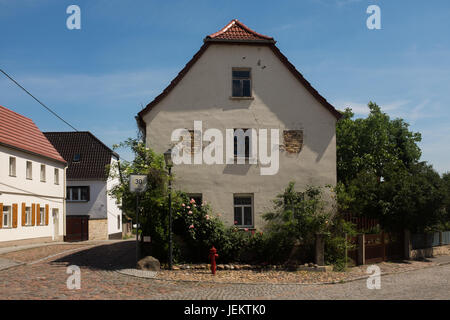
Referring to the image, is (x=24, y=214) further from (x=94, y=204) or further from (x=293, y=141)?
(x=293, y=141)

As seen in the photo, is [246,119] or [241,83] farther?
[241,83]

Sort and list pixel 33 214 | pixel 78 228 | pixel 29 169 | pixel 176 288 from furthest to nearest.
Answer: pixel 78 228, pixel 29 169, pixel 33 214, pixel 176 288

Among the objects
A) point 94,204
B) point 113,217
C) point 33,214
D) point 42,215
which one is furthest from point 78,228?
point 33,214

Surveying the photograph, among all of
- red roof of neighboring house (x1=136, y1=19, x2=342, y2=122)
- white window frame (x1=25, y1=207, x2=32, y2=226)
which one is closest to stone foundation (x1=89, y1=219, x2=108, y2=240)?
white window frame (x1=25, y1=207, x2=32, y2=226)

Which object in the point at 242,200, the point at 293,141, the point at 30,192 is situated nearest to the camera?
the point at 242,200

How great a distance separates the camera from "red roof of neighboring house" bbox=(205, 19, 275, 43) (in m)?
18.9

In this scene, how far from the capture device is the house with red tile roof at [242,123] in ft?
60.4

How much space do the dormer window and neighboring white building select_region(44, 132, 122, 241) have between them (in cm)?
2418

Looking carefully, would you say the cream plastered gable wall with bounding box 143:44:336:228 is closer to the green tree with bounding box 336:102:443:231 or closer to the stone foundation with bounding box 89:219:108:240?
the green tree with bounding box 336:102:443:231

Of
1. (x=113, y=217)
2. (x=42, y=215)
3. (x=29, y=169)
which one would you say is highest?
(x=29, y=169)

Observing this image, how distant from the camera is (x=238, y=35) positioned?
757 inches

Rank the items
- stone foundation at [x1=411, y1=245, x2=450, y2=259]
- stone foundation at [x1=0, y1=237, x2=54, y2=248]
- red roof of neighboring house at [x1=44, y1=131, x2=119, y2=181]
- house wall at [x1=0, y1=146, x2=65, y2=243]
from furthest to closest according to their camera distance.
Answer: red roof of neighboring house at [x1=44, y1=131, x2=119, y2=181], house wall at [x1=0, y1=146, x2=65, y2=243], stone foundation at [x1=0, y1=237, x2=54, y2=248], stone foundation at [x1=411, y1=245, x2=450, y2=259]

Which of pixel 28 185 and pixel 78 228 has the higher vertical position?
pixel 28 185

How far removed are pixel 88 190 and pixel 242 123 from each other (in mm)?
27150
